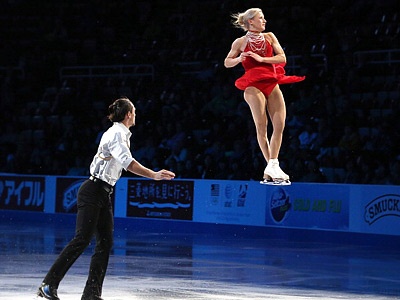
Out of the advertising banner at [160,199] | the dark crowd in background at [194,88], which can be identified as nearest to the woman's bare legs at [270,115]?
the dark crowd in background at [194,88]

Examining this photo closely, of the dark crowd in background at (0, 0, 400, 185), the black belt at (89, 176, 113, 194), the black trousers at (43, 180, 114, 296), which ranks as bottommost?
the black trousers at (43, 180, 114, 296)

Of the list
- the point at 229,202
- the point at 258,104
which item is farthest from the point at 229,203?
the point at 258,104

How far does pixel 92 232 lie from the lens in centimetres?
1048

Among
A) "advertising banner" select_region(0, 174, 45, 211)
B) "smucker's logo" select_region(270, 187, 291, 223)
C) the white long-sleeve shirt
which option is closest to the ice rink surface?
"smucker's logo" select_region(270, 187, 291, 223)

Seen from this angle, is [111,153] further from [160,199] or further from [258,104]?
[160,199]

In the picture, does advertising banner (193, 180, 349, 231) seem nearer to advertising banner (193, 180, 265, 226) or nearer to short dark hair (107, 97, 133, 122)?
advertising banner (193, 180, 265, 226)

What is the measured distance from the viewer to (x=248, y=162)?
22.2 m

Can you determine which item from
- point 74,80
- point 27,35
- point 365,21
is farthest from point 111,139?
point 27,35

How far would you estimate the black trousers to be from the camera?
34.1 ft

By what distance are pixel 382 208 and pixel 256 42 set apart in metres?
10.3

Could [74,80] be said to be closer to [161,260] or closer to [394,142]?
[394,142]

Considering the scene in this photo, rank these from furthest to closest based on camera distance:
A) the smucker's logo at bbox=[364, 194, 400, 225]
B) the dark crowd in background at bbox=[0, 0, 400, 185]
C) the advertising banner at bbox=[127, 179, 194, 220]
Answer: the advertising banner at bbox=[127, 179, 194, 220] < the dark crowd in background at bbox=[0, 0, 400, 185] < the smucker's logo at bbox=[364, 194, 400, 225]

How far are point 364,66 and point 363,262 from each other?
838cm

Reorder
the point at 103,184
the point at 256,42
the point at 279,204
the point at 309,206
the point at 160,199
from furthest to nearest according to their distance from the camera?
the point at 160,199 → the point at 279,204 → the point at 309,206 → the point at 103,184 → the point at 256,42
